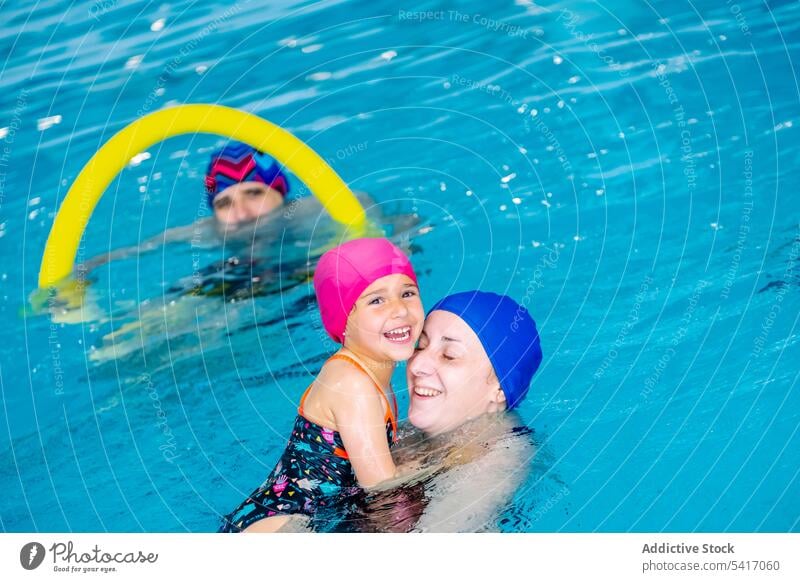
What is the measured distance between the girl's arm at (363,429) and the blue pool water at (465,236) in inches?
16.6

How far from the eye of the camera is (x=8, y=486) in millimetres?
3564

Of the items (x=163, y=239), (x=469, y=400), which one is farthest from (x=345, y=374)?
(x=163, y=239)

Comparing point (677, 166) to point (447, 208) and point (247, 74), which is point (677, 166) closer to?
point (447, 208)

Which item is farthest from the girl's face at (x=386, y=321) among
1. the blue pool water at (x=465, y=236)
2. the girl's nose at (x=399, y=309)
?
the blue pool water at (x=465, y=236)

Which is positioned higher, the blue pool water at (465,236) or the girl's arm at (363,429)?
the blue pool water at (465,236)

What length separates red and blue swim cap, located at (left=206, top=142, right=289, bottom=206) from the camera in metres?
4.25

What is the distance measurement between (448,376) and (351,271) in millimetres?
415

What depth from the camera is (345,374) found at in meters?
2.79

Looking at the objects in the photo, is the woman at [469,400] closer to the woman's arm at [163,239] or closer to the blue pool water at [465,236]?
the blue pool water at [465,236]

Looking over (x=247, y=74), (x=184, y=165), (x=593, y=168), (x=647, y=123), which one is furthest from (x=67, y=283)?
(x=647, y=123)

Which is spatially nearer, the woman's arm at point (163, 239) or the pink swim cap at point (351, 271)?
the pink swim cap at point (351, 271)

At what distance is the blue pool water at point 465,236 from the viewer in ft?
11.0
